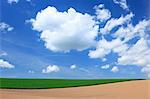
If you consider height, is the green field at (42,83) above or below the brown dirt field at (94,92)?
above

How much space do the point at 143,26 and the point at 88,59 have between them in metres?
0.63

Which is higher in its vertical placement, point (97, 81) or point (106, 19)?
point (106, 19)

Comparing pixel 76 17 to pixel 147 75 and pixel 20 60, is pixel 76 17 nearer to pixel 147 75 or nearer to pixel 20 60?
pixel 20 60

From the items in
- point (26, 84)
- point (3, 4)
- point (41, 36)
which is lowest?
point (26, 84)

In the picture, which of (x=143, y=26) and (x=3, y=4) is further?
(x=143, y=26)

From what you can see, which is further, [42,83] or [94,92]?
[94,92]

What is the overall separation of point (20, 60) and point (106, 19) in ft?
2.87

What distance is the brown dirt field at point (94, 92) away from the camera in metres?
3.71

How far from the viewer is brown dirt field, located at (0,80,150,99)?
371 centimetres

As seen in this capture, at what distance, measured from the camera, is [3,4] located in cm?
365

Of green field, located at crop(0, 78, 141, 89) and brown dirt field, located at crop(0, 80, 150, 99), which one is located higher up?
green field, located at crop(0, 78, 141, 89)

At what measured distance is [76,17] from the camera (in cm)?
376

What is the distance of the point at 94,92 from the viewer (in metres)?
3.89

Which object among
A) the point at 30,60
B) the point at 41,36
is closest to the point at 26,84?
the point at 30,60
